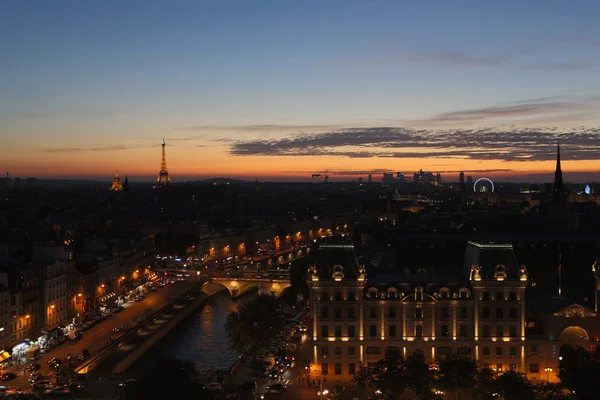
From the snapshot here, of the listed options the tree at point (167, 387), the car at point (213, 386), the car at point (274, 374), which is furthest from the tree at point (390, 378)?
the car at point (213, 386)

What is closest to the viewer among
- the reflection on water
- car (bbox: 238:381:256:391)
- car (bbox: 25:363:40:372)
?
car (bbox: 238:381:256:391)

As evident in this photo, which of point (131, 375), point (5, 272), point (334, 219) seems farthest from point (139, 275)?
point (334, 219)

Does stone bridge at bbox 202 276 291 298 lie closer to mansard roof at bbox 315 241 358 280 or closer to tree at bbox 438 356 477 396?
mansard roof at bbox 315 241 358 280

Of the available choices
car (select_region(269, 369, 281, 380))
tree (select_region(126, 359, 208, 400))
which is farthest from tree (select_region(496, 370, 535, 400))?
tree (select_region(126, 359, 208, 400))

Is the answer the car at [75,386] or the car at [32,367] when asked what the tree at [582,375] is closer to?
the car at [75,386]

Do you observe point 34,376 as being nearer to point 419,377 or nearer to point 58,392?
point 58,392

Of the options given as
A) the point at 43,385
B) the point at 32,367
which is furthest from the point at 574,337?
the point at 32,367

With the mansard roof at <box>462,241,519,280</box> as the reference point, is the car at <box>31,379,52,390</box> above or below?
below
